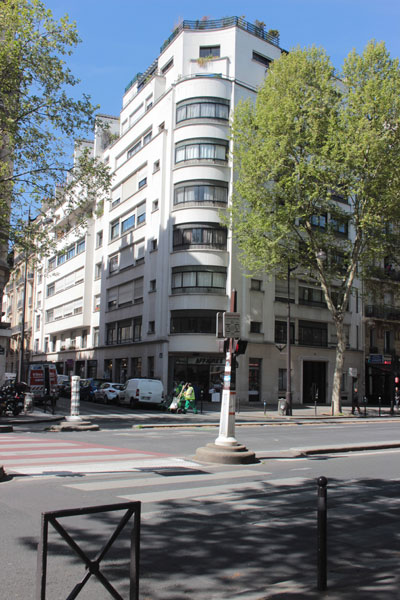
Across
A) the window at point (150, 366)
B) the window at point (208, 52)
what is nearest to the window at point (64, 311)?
the window at point (150, 366)

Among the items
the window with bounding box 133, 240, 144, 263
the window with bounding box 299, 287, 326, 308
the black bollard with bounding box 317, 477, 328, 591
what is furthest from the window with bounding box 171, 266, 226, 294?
the black bollard with bounding box 317, 477, 328, 591

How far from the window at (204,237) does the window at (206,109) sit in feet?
25.3

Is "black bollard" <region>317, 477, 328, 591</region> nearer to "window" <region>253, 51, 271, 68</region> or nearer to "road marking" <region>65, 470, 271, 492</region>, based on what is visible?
"road marking" <region>65, 470, 271, 492</region>

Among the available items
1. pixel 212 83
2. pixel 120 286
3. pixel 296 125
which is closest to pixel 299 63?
pixel 296 125

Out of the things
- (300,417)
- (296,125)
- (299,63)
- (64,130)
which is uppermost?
(299,63)

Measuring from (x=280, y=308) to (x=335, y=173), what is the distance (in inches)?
509

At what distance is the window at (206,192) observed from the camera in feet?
126

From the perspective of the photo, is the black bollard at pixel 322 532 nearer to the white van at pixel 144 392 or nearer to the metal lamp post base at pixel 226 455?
the metal lamp post base at pixel 226 455

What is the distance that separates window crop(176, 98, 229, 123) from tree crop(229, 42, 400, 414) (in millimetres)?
5583

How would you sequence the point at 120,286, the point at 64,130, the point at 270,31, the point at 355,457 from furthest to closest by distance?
the point at 120,286, the point at 270,31, the point at 64,130, the point at 355,457

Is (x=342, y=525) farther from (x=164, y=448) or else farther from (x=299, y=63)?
(x=299, y=63)

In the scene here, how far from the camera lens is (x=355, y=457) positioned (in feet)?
42.5

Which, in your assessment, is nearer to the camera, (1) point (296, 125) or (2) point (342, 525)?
(2) point (342, 525)

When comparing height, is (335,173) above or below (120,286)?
above
